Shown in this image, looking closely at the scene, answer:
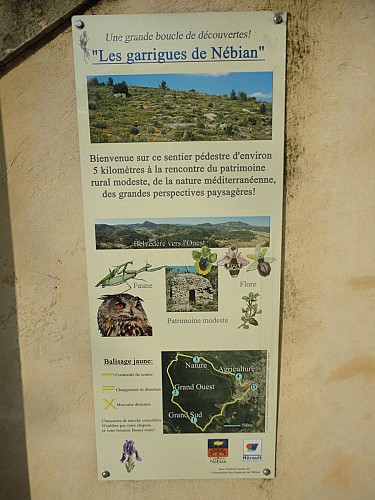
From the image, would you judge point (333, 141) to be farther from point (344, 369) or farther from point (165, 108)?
point (344, 369)

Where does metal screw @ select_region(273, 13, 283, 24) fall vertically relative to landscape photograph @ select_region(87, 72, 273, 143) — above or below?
above

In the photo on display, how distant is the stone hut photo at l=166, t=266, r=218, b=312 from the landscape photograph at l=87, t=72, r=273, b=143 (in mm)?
472

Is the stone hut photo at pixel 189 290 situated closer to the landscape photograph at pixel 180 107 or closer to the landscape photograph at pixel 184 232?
the landscape photograph at pixel 184 232

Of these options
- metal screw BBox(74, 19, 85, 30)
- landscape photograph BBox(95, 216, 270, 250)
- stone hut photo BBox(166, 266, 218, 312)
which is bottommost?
stone hut photo BBox(166, 266, 218, 312)

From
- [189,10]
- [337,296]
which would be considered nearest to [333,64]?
[189,10]

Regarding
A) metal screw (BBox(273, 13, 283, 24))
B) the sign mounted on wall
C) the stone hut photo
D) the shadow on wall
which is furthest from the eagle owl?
metal screw (BBox(273, 13, 283, 24))

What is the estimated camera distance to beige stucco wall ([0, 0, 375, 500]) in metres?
1.35

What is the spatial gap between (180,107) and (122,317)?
0.78 metres

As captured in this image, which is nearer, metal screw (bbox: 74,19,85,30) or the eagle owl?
metal screw (bbox: 74,19,85,30)

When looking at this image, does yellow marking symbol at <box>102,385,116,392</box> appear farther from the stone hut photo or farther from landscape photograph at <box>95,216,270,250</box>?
landscape photograph at <box>95,216,270,250</box>

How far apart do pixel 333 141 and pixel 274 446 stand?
3.85ft

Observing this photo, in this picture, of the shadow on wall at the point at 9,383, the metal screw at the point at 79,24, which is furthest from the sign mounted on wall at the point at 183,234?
the shadow on wall at the point at 9,383

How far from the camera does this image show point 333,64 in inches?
53.0

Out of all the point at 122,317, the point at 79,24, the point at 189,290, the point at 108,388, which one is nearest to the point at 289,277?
the point at 189,290
